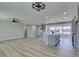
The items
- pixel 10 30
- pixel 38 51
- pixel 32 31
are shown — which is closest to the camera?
pixel 38 51

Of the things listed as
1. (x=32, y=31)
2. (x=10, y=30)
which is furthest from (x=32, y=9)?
(x=32, y=31)

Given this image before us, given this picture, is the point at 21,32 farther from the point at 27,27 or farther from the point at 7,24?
the point at 7,24

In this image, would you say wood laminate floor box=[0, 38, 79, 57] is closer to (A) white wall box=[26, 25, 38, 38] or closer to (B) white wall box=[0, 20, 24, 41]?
(B) white wall box=[0, 20, 24, 41]

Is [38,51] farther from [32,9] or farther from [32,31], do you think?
[32,31]

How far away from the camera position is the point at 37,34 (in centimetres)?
1458

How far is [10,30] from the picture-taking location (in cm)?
992

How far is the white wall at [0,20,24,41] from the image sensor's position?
8.78 meters

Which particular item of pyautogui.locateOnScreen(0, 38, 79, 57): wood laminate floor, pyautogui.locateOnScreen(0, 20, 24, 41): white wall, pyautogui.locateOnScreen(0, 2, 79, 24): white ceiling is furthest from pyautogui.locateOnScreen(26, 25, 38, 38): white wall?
pyautogui.locateOnScreen(0, 38, 79, 57): wood laminate floor

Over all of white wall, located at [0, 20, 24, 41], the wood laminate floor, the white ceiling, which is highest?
the white ceiling

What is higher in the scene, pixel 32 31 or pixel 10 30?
pixel 10 30

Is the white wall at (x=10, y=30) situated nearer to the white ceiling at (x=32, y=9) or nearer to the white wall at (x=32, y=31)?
the white wall at (x=32, y=31)

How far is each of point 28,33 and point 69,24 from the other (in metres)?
6.55

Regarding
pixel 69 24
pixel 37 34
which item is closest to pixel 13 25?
pixel 37 34

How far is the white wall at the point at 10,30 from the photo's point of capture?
28.8 feet
